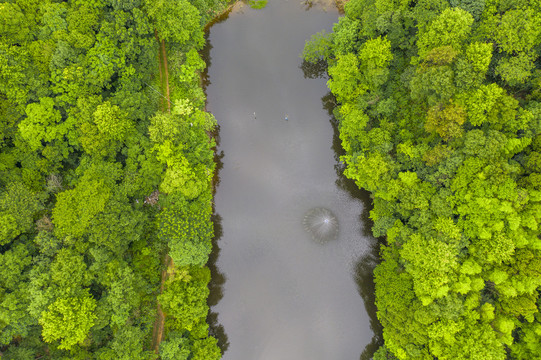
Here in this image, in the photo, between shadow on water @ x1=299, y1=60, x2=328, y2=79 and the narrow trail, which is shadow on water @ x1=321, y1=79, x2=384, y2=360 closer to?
shadow on water @ x1=299, y1=60, x2=328, y2=79

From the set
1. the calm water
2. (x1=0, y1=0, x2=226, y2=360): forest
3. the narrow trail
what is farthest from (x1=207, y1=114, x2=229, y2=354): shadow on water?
the narrow trail

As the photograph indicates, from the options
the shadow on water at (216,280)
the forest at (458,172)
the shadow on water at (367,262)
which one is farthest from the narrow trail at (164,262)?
the shadow on water at (367,262)

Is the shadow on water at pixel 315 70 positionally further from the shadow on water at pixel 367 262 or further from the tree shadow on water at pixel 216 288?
the tree shadow on water at pixel 216 288

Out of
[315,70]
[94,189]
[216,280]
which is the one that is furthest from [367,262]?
[94,189]

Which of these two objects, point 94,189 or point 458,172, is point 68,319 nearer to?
point 94,189

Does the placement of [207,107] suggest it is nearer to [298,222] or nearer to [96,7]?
[96,7]

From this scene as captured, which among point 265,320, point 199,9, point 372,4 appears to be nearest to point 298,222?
point 265,320

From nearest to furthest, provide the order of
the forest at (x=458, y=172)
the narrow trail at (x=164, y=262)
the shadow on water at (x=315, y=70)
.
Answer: the forest at (x=458, y=172)
the narrow trail at (x=164, y=262)
the shadow on water at (x=315, y=70)
